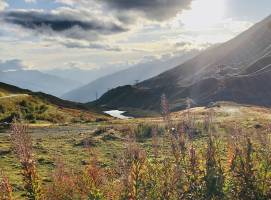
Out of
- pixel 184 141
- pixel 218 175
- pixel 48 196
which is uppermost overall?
pixel 184 141

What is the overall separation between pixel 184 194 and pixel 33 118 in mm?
86908

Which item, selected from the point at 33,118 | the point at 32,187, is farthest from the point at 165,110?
the point at 33,118

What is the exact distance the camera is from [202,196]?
1866 centimetres

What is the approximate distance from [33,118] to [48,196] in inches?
3271

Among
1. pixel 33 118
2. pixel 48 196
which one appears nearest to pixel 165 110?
pixel 48 196

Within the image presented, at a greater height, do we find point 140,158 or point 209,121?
point 209,121

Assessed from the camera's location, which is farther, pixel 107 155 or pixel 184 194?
pixel 107 155

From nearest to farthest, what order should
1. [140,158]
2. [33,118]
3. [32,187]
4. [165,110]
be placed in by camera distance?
[32,187]
[165,110]
[140,158]
[33,118]

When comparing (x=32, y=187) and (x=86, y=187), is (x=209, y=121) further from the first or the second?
(x=32, y=187)

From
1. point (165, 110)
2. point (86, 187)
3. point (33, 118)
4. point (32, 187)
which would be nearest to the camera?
point (32, 187)

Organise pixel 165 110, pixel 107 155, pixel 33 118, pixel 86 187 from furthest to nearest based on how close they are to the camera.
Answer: pixel 33 118
pixel 107 155
pixel 86 187
pixel 165 110

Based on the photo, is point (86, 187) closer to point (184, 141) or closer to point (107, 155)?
point (184, 141)

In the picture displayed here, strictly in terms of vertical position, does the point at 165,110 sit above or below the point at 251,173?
above

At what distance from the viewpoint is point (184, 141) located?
19.8 meters
